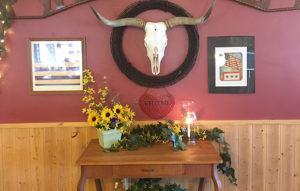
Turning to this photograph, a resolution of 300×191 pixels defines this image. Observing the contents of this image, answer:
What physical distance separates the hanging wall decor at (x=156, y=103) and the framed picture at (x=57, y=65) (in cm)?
62

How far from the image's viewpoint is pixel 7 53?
2504mm

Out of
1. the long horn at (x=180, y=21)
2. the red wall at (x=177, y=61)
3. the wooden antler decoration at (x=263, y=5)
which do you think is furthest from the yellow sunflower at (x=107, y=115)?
the wooden antler decoration at (x=263, y=5)

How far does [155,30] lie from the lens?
2.32 m

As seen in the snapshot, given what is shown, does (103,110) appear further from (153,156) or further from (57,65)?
(57,65)

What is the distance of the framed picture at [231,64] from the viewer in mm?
2461

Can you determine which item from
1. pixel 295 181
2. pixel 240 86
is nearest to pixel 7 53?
pixel 240 86

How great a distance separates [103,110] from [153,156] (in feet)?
1.89

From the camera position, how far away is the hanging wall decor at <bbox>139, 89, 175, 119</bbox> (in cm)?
250

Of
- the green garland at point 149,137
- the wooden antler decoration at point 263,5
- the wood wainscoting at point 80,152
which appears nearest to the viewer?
the green garland at point 149,137

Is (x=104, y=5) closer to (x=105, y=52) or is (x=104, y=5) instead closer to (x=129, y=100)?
(x=105, y=52)

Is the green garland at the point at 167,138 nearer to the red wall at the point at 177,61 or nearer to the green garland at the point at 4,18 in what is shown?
the red wall at the point at 177,61

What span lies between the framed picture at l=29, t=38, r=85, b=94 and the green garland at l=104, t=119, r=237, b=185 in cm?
70

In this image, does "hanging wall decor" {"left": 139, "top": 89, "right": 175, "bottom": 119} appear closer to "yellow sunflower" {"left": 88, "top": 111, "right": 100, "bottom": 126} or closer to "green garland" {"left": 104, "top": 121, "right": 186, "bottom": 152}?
"green garland" {"left": 104, "top": 121, "right": 186, "bottom": 152}

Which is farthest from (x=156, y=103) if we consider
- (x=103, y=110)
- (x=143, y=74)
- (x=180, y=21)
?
(x=180, y=21)
